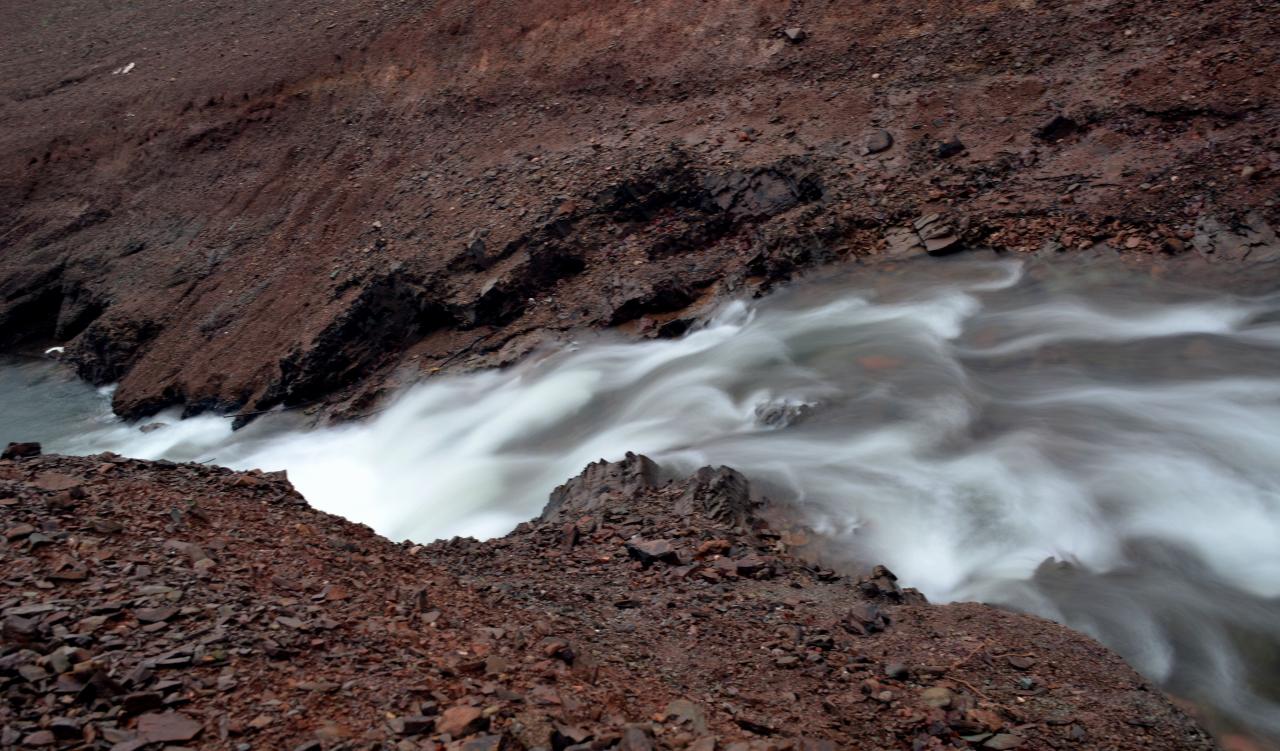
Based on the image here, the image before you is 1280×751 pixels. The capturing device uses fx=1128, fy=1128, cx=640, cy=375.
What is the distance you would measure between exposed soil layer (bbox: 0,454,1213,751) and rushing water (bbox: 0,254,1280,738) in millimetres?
833

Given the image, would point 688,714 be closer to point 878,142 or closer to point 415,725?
point 415,725

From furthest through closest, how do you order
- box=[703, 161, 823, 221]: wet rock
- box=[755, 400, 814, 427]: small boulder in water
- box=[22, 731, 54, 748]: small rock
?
box=[703, 161, 823, 221]: wet rock → box=[755, 400, 814, 427]: small boulder in water → box=[22, 731, 54, 748]: small rock

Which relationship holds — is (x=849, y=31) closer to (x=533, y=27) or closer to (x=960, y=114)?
(x=960, y=114)

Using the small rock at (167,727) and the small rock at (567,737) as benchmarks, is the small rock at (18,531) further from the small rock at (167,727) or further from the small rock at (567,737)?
the small rock at (567,737)

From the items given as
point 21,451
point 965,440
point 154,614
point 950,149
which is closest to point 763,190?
point 950,149

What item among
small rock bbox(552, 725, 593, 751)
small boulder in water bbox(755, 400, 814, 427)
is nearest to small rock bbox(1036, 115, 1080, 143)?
small boulder in water bbox(755, 400, 814, 427)

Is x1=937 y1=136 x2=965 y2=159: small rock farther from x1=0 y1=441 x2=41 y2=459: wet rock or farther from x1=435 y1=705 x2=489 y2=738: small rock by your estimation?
x1=435 y1=705 x2=489 y2=738: small rock

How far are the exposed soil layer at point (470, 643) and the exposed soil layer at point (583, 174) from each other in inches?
230

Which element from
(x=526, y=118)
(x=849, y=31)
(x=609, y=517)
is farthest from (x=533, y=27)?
(x=609, y=517)

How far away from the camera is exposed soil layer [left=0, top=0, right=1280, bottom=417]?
1202 centimetres

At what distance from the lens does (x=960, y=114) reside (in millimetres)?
13164

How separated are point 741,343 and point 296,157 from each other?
9.40 m

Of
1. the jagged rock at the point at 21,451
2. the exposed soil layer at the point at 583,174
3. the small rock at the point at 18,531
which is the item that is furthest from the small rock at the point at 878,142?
the small rock at the point at 18,531

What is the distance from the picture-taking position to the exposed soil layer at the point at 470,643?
4535 mm
